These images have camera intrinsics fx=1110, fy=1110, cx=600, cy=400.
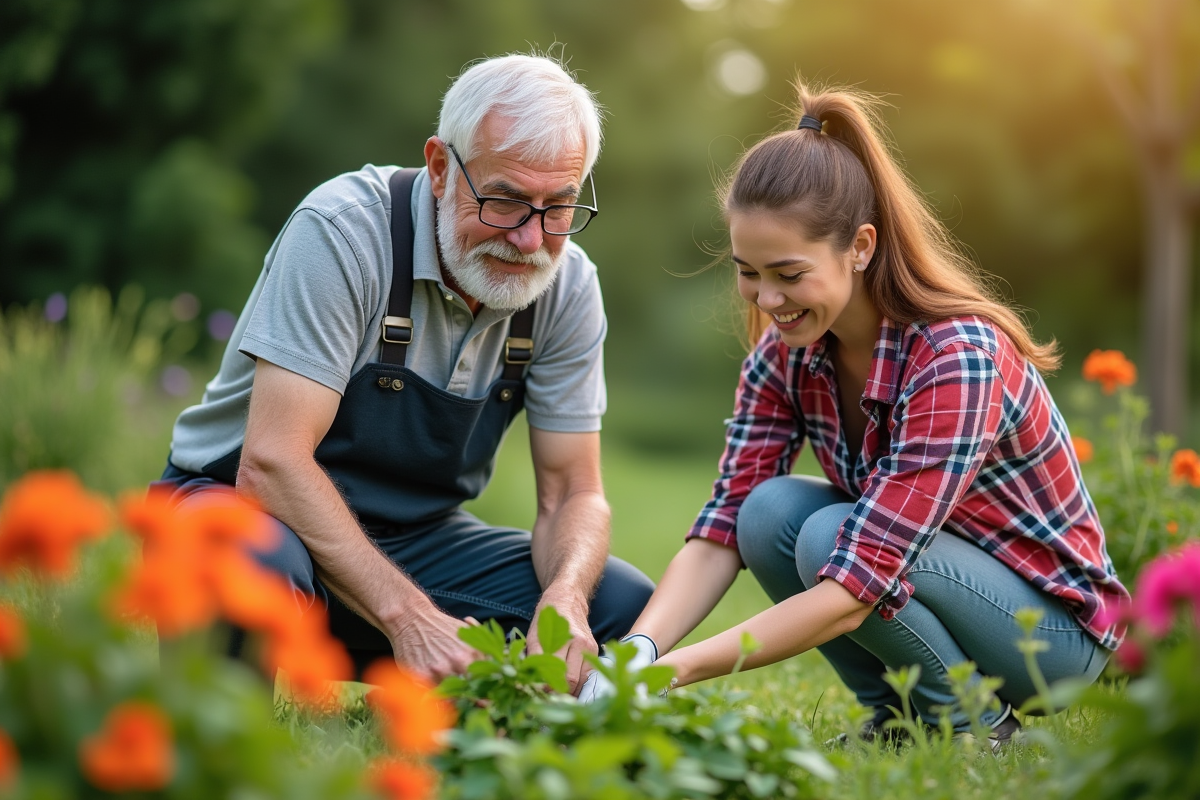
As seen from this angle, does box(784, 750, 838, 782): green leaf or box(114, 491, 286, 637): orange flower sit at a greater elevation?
box(114, 491, 286, 637): orange flower

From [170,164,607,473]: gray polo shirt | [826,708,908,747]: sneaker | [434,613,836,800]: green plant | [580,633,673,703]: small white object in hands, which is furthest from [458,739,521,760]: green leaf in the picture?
[170,164,607,473]: gray polo shirt

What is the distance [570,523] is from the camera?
2.64 metres

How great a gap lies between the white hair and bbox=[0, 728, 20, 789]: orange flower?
5.48 ft

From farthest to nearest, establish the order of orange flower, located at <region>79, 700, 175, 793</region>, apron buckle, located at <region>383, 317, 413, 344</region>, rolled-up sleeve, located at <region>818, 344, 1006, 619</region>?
apron buckle, located at <region>383, 317, 413, 344</region> < rolled-up sleeve, located at <region>818, 344, 1006, 619</region> < orange flower, located at <region>79, 700, 175, 793</region>

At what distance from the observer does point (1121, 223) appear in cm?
1073

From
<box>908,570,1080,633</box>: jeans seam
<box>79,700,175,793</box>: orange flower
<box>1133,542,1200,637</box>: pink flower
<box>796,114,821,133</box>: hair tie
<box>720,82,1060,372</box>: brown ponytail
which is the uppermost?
<box>796,114,821,133</box>: hair tie

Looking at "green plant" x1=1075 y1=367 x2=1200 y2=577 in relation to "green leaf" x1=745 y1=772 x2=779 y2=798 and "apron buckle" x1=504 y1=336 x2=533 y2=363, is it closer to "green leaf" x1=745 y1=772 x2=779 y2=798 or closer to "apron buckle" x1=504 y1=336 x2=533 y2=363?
"apron buckle" x1=504 y1=336 x2=533 y2=363

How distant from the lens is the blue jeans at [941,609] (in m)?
2.29

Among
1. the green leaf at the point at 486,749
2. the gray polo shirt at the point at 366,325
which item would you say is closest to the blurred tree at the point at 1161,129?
the gray polo shirt at the point at 366,325

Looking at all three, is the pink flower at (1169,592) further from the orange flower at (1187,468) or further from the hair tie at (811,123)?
the orange flower at (1187,468)

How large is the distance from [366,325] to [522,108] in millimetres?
591

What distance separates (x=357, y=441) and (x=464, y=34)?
13.5 m

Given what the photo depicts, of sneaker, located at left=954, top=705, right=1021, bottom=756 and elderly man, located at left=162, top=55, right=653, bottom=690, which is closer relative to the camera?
sneaker, located at left=954, top=705, right=1021, bottom=756

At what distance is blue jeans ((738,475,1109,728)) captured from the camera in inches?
90.3
